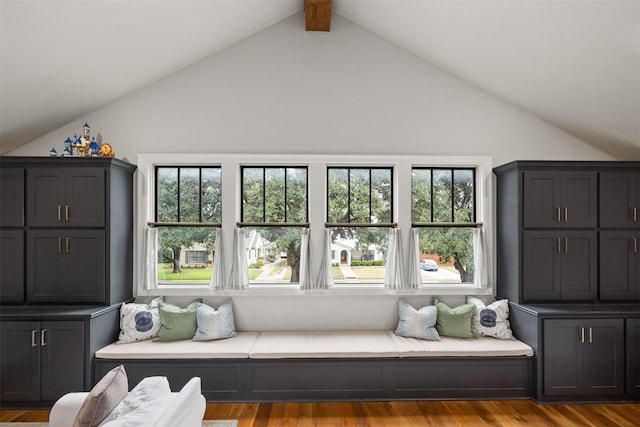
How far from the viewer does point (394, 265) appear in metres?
3.67

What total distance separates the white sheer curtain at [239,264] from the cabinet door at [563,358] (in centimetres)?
283

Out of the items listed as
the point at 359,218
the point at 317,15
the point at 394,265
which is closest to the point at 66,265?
the point at 359,218

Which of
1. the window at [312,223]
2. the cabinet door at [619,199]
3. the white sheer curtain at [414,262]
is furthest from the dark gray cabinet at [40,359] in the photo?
the cabinet door at [619,199]

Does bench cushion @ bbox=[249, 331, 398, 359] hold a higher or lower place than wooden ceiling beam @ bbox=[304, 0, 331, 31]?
lower

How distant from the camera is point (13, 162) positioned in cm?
315

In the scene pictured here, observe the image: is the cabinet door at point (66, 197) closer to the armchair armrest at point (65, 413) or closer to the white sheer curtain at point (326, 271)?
the armchair armrest at point (65, 413)

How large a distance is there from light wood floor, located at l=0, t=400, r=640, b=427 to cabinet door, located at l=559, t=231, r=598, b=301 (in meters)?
0.96

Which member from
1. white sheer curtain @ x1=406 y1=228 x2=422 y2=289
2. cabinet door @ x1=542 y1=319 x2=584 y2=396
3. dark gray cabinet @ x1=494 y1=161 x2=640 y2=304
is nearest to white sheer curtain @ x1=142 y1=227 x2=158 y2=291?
white sheer curtain @ x1=406 y1=228 x2=422 y2=289

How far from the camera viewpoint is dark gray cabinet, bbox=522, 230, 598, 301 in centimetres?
335

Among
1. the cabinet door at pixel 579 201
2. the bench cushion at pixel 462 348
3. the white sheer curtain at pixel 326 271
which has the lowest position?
the bench cushion at pixel 462 348

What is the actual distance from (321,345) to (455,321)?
133cm

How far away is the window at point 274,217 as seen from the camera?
3.77 meters

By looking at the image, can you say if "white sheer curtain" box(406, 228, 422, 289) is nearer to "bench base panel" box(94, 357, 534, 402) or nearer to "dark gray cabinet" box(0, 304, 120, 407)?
"bench base panel" box(94, 357, 534, 402)

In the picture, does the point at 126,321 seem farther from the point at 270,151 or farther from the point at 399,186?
the point at 399,186
